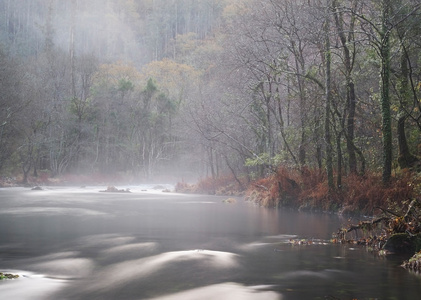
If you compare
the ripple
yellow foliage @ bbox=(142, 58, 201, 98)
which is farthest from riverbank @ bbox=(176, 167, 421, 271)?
yellow foliage @ bbox=(142, 58, 201, 98)

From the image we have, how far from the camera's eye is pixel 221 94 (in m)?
34.8

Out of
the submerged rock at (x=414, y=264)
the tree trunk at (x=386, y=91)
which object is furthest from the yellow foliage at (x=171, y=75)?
the submerged rock at (x=414, y=264)

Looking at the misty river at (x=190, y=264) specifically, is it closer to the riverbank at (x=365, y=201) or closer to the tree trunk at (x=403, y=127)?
the riverbank at (x=365, y=201)

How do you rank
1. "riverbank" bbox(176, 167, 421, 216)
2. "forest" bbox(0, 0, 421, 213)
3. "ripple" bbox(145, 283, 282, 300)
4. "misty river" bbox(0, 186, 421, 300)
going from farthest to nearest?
"forest" bbox(0, 0, 421, 213), "riverbank" bbox(176, 167, 421, 216), "misty river" bbox(0, 186, 421, 300), "ripple" bbox(145, 283, 282, 300)

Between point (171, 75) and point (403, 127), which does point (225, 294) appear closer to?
point (403, 127)

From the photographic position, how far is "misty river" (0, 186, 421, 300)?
5.97 metres

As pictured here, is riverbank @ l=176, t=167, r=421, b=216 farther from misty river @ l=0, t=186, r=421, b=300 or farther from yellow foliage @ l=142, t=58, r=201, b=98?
yellow foliage @ l=142, t=58, r=201, b=98

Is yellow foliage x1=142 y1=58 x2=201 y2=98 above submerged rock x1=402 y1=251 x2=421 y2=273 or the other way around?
above

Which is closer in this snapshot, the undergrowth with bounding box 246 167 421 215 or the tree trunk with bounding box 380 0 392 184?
the undergrowth with bounding box 246 167 421 215

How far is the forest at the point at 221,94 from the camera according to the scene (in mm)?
16219

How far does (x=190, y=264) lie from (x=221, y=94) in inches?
1091

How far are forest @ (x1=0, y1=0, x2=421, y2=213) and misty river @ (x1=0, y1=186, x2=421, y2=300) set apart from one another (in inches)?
190

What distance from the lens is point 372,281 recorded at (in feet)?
21.1

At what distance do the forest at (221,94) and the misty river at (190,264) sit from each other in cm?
484
